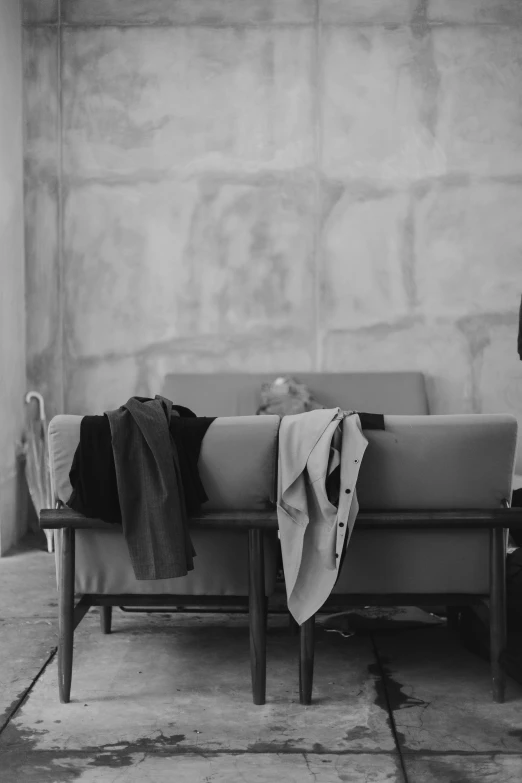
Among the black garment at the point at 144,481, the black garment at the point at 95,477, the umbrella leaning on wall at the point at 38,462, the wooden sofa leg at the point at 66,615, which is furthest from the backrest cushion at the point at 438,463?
the umbrella leaning on wall at the point at 38,462

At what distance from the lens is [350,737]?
235cm

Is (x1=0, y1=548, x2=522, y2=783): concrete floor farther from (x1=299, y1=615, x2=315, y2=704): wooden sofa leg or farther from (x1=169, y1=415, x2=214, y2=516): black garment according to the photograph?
(x1=169, y1=415, x2=214, y2=516): black garment

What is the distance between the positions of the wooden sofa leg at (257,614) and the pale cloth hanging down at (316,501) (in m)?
0.11

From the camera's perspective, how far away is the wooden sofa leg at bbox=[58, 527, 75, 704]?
2.63 metres

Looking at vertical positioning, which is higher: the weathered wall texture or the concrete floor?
the weathered wall texture

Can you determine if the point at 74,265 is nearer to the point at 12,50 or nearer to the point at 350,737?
the point at 12,50

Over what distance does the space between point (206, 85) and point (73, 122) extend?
0.93 metres

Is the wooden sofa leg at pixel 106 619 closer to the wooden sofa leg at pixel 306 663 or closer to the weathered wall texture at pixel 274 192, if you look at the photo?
the wooden sofa leg at pixel 306 663

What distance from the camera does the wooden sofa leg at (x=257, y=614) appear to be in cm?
259

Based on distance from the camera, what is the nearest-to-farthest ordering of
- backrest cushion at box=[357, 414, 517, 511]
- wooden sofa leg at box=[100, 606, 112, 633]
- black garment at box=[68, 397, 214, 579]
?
black garment at box=[68, 397, 214, 579]
backrest cushion at box=[357, 414, 517, 511]
wooden sofa leg at box=[100, 606, 112, 633]

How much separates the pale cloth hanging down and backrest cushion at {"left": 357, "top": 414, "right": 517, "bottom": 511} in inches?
4.8

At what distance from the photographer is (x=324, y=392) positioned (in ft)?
17.6

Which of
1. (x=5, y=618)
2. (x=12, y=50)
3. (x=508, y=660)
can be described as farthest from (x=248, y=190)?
(x=508, y=660)

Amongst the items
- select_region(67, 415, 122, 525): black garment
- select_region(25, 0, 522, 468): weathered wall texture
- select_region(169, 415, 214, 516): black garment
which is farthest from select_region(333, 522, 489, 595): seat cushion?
select_region(25, 0, 522, 468): weathered wall texture
